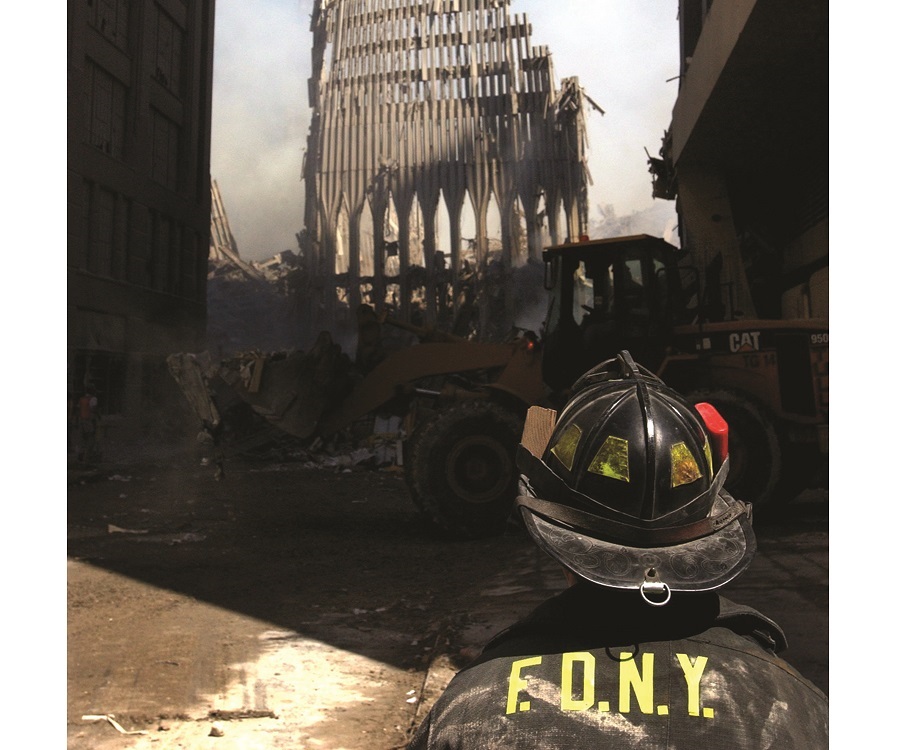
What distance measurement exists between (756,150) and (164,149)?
7.80m

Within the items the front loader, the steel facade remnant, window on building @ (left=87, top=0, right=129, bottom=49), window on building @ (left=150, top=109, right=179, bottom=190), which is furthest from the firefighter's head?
the steel facade remnant

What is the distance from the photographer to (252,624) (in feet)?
15.7

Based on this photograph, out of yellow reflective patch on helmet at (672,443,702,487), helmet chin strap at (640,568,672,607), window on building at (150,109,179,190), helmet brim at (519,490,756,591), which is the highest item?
window on building at (150,109,179,190)

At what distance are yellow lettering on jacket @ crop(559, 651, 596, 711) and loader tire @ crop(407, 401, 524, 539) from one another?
5.70 m

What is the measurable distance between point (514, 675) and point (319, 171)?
15.0 meters

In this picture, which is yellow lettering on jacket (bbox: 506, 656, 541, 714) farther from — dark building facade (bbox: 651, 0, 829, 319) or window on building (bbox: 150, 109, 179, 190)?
window on building (bbox: 150, 109, 179, 190)

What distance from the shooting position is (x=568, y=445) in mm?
1251

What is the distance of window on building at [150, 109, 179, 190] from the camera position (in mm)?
11797

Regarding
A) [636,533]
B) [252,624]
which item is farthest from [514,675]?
[252,624]

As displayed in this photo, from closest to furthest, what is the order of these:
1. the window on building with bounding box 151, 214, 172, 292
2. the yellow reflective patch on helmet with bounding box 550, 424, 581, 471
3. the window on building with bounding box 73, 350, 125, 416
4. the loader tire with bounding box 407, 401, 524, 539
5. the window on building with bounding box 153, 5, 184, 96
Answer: the yellow reflective patch on helmet with bounding box 550, 424, 581, 471 → the loader tire with bounding box 407, 401, 524, 539 → the window on building with bounding box 153, 5, 184, 96 → the window on building with bounding box 73, 350, 125, 416 → the window on building with bounding box 151, 214, 172, 292

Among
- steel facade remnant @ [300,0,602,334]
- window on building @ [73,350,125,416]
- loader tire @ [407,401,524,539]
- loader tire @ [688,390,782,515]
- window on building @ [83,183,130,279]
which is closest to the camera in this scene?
loader tire @ [688,390,782,515]

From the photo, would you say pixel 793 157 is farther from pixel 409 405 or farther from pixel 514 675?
pixel 514 675

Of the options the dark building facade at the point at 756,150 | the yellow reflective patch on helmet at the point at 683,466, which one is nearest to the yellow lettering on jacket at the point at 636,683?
the yellow reflective patch on helmet at the point at 683,466

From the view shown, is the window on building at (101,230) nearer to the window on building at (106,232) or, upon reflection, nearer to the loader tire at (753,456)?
the window on building at (106,232)
